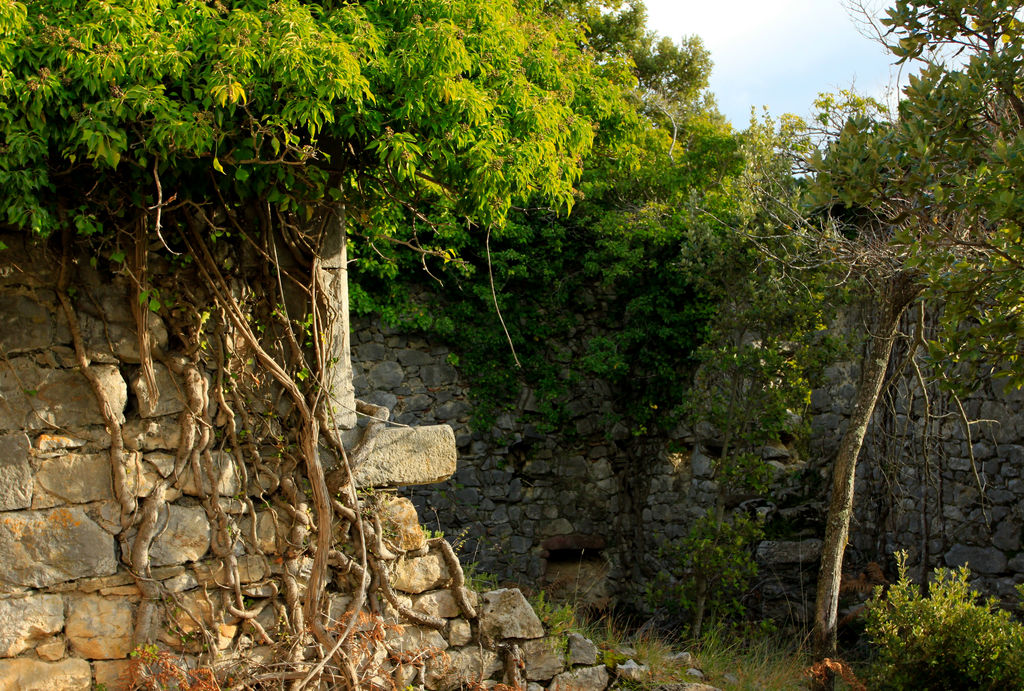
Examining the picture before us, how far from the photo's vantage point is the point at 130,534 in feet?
10.2

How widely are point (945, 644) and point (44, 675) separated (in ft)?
14.6

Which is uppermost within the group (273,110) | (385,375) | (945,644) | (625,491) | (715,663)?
(273,110)

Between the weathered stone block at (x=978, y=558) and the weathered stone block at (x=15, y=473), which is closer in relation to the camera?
the weathered stone block at (x=15, y=473)

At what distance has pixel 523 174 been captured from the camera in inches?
133

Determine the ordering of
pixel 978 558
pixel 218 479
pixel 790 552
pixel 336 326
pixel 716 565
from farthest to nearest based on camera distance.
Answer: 1. pixel 790 552
2. pixel 716 565
3. pixel 978 558
4. pixel 336 326
5. pixel 218 479

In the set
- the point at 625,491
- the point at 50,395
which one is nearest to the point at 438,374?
the point at 625,491

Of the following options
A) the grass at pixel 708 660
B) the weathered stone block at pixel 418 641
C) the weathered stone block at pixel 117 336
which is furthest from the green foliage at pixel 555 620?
the weathered stone block at pixel 117 336

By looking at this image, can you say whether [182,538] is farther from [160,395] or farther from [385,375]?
[385,375]

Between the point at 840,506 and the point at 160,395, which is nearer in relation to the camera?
the point at 160,395

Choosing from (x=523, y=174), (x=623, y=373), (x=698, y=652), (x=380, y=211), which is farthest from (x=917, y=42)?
(x=623, y=373)

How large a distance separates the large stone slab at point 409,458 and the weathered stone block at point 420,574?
14.3 inches

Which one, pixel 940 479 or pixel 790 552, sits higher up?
pixel 940 479

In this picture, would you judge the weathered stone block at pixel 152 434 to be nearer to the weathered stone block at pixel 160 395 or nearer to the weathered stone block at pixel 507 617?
the weathered stone block at pixel 160 395

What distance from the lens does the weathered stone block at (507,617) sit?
385cm
